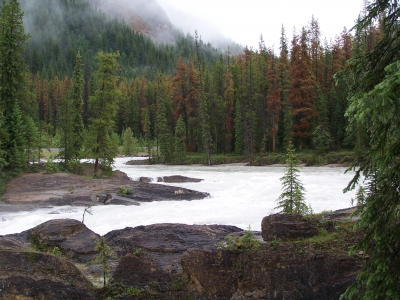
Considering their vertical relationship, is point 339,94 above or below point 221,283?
above

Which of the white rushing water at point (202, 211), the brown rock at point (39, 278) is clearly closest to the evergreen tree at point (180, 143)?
the white rushing water at point (202, 211)

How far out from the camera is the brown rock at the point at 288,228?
28.5 feet

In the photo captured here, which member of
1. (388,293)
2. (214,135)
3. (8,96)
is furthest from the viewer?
(214,135)

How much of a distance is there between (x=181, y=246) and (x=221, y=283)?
3174 mm

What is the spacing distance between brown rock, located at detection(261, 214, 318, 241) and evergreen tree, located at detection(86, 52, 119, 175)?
84.4 ft

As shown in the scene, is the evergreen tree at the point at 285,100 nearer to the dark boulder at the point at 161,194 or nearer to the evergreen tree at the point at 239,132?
the evergreen tree at the point at 239,132

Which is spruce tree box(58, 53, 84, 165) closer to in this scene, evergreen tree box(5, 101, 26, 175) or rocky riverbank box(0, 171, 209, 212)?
evergreen tree box(5, 101, 26, 175)

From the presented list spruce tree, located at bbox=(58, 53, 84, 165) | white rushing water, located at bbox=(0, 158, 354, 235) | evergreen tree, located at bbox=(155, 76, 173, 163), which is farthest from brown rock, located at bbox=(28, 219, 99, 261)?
evergreen tree, located at bbox=(155, 76, 173, 163)

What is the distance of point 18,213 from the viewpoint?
19922 millimetres

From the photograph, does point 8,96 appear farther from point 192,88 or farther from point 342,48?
point 342,48

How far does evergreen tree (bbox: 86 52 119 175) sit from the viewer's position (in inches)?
1302

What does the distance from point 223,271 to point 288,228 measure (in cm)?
192

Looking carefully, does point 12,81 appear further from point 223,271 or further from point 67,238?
point 223,271

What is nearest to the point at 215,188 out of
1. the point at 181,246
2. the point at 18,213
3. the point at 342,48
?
the point at 18,213
